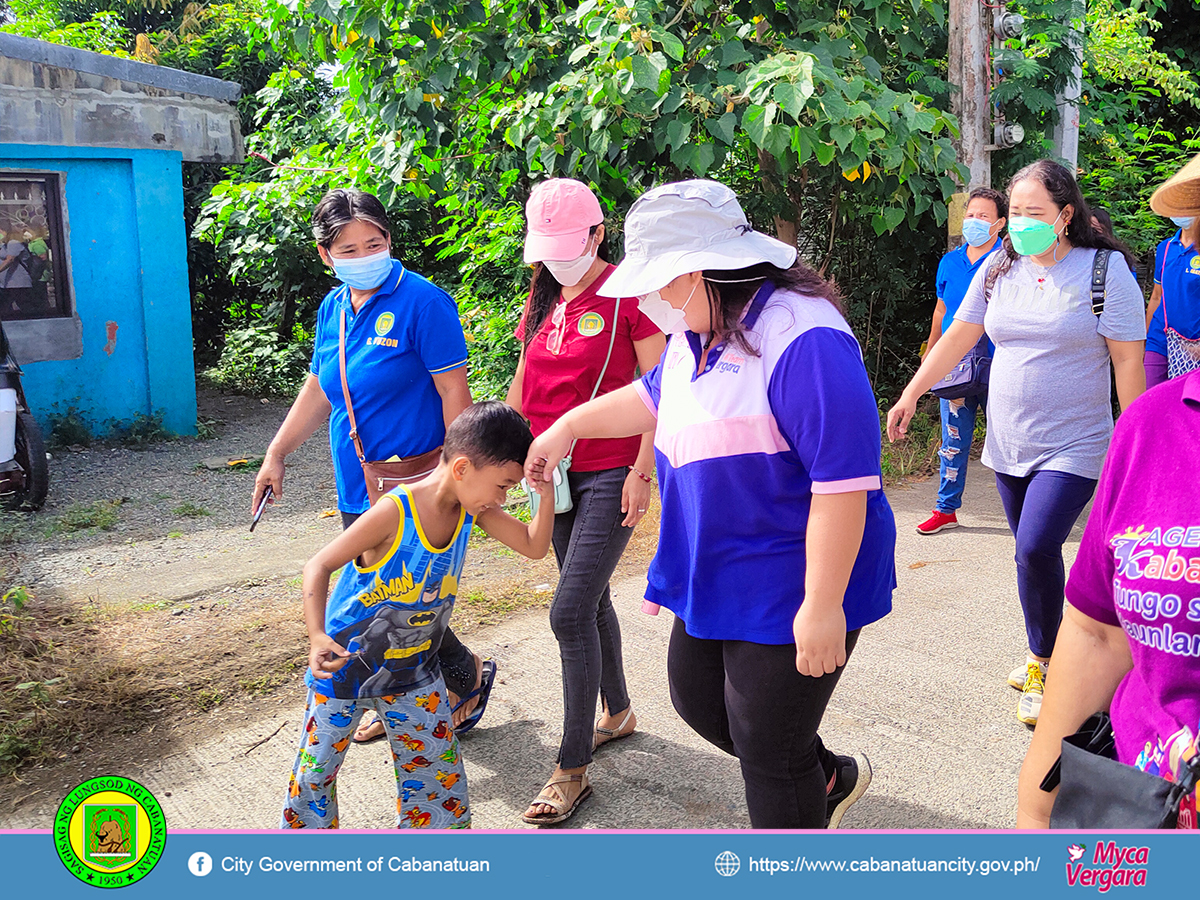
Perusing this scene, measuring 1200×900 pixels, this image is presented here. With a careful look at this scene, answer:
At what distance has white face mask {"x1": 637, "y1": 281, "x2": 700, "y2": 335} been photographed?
2.25m

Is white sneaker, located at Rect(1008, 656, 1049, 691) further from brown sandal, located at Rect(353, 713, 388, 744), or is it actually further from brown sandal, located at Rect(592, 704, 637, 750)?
brown sandal, located at Rect(353, 713, 388, 744)

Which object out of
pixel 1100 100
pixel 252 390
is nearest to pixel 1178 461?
pixel 1100 100

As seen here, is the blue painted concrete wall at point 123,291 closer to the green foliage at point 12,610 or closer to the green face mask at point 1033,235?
the green foliage at point 12,610

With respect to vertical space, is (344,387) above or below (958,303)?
below

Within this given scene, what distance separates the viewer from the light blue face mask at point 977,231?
18.5ft

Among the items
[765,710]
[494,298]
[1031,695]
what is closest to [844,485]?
[765,710]

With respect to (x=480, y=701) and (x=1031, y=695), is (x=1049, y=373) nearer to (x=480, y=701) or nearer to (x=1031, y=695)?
(x=1031, y=695)

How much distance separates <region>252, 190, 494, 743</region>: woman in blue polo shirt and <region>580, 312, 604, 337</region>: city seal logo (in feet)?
1.39

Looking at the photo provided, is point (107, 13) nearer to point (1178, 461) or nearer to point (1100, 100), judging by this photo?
point (1100, 100)

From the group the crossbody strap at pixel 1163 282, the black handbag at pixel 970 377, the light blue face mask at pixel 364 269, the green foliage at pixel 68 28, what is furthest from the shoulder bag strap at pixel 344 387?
the green foliage at pixel 68 28

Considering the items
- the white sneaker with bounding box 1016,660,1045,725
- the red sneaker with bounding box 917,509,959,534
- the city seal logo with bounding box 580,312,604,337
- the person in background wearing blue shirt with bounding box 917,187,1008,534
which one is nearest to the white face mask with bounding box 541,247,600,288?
the city seal logo with bounding box 580,312,604,337

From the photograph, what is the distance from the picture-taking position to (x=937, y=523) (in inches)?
247

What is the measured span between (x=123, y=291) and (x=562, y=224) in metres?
8.21
